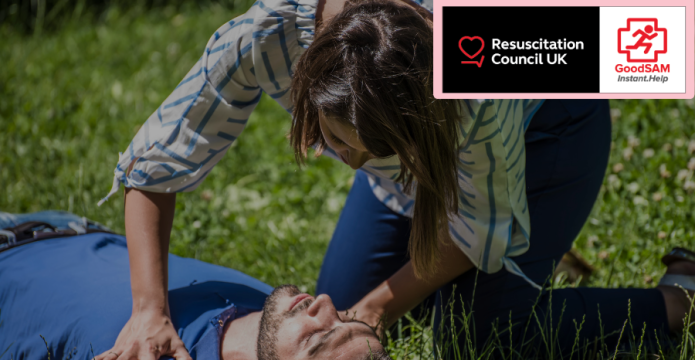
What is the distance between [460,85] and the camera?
4.83 feet

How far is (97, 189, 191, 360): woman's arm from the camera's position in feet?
5.44

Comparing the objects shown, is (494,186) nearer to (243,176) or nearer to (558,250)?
(558,250)

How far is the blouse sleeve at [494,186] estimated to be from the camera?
1536 millimetres

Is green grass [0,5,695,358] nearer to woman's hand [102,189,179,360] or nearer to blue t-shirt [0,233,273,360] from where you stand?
blue t-shirt [0,233,273,360]

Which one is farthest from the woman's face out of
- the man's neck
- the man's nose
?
the man's neck

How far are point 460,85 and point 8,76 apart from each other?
152 inches

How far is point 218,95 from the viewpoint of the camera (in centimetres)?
168

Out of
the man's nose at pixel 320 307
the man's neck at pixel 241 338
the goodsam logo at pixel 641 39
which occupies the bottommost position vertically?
the man's neck at pixel 241 338

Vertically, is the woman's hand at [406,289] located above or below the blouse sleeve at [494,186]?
below

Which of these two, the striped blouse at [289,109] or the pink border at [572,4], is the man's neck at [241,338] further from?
the pink border at [572,4]

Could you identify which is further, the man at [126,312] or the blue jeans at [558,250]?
the blue jeans at [558,250]

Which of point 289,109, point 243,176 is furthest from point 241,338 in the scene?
point 243,176

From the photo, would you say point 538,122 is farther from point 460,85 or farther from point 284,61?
point 284,61

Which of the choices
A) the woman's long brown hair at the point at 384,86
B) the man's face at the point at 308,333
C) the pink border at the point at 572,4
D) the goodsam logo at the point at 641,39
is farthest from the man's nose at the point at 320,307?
the goodsam logo at the point at 641,39
